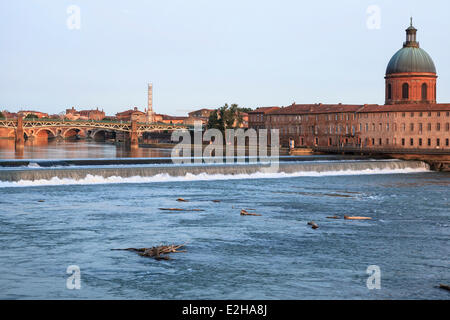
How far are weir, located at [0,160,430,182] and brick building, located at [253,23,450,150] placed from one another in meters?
30.7

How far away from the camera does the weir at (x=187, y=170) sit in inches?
1587

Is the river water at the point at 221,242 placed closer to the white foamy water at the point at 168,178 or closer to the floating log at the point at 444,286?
the white foamy water at the point at 168,178

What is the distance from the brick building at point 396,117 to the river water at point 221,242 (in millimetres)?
55122

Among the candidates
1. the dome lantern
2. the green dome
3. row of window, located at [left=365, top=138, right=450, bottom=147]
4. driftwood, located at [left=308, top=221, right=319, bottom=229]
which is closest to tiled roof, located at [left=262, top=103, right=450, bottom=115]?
row of window, located at [left=365, top=138, right=450, bottom=147]

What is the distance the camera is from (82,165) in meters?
49.6

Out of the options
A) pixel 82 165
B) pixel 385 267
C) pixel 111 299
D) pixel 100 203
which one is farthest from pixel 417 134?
pixel 111 299

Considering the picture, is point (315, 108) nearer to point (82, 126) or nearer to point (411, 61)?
point (411, 61)

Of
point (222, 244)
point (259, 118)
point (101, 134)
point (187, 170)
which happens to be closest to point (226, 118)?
point (259, 118)

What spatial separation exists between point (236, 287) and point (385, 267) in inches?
199

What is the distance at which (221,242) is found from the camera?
22500mm

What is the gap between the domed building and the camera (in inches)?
3935

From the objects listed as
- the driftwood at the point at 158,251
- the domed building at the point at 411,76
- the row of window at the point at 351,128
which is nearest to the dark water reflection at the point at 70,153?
the row of window at the point at 351,128
